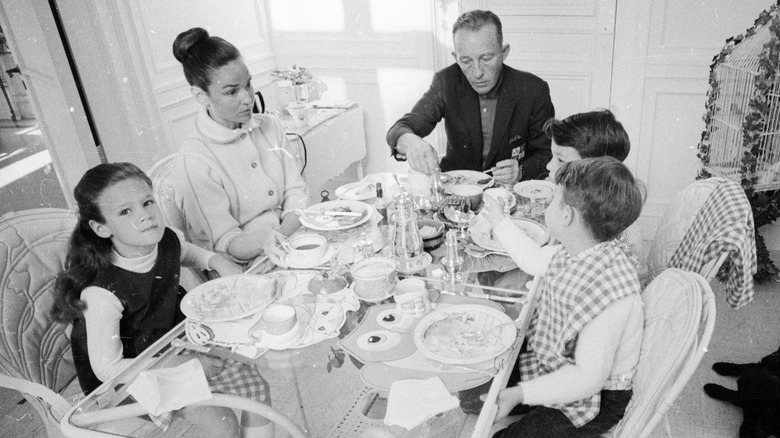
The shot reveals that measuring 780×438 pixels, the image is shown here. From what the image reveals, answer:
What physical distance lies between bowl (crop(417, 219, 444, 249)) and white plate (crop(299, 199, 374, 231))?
20 centimetres

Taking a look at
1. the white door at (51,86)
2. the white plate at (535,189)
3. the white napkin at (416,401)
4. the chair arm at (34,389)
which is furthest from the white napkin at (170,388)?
the white door at (51,86)

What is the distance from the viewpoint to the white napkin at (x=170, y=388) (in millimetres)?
1093

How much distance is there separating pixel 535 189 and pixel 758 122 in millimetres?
1043

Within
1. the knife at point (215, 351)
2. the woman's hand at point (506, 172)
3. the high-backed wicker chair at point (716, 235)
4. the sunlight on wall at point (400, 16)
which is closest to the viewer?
the knife at point (215, 351)

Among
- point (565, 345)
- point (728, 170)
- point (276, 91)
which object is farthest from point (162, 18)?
point (728, 170)

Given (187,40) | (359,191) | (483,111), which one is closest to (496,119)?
(483,111)

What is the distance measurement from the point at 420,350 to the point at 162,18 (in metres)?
2.38

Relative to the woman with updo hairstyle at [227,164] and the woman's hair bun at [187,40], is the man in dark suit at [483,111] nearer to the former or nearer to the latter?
the woman with updo hairstyle at [227,164]

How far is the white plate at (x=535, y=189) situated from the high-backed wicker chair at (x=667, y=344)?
604 mm

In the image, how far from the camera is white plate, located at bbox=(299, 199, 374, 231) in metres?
1.70

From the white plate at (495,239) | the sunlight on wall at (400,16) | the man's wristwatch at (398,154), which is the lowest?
the white plate at (495,239)

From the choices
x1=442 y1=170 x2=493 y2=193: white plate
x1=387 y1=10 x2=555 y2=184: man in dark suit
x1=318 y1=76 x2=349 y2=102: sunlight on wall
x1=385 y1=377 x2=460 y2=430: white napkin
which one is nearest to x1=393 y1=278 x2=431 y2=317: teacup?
x1=385 y1=377 x2=460 y2=430: white napkin

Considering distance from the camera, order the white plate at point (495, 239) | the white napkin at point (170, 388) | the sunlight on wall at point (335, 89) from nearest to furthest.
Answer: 1. the white napkin at point (170, 388)
2. the white plate at point (495, 239)
3. the sunlight on wall at point (335, 89)

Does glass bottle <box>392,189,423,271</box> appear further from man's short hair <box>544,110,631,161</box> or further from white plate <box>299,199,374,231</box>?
man's short hair <box>544,110,631,161</box>
